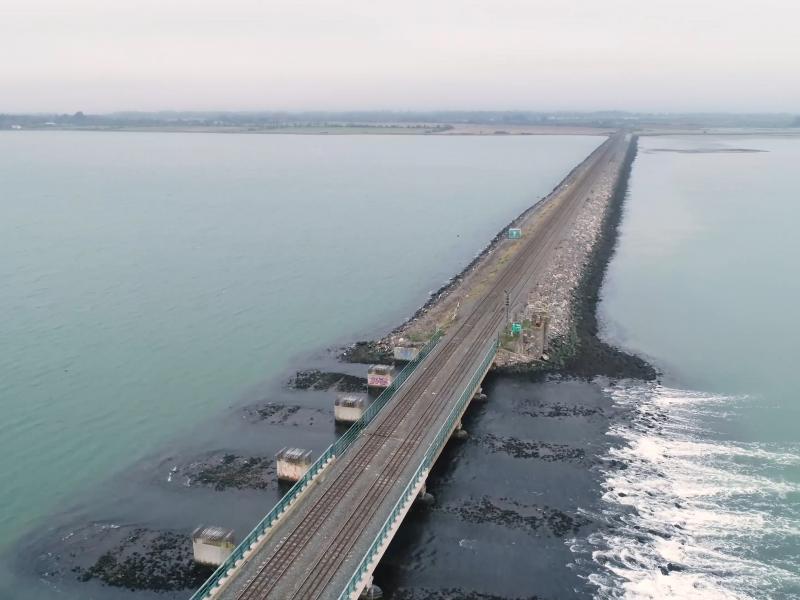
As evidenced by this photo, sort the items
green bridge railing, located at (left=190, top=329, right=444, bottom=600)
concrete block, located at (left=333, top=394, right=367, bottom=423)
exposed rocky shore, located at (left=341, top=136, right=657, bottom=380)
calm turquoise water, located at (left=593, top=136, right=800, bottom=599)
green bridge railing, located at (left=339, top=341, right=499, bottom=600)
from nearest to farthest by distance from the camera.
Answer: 1. green bridge railing, located at (left=339, top=341, right=499, bottom=600)
2. green bridge railing, located at (left=190, top=329, right=444, bottom=600)
3. calm turquoise water, located at (left=593, top=136, right=800, bottom=599)
4. concrete block, located at (left=333, top=394, right=367, bottom=423)
5. exposed rocky shore, located at (left=341, top=136, right=657, bottom=380)

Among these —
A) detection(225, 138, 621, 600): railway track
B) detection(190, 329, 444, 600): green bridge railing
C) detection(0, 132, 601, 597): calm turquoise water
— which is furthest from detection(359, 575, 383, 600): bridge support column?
detection(0, 132, 601, 597): calm turquoise water

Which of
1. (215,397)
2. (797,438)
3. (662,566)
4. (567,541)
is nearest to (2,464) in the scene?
(215,397)

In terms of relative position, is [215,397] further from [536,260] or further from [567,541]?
[536,260]

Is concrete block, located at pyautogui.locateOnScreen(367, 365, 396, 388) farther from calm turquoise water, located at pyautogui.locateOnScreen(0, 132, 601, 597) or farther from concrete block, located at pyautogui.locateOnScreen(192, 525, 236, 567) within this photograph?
concrete block, located at pyautogui.locateOnScreen(192, 525, 236, 567)

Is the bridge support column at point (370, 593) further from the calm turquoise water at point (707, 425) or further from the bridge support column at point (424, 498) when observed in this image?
the calm turquoise water at point (707, 425)

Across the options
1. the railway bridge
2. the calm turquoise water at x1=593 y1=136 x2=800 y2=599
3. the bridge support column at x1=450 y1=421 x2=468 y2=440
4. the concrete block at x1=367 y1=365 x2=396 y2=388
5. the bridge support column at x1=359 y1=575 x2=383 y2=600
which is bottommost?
the calm turquoise water at x1=593 y1=136 x2=800 y2=599

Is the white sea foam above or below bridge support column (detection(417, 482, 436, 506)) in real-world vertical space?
below

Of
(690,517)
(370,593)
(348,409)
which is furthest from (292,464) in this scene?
(690,517)
